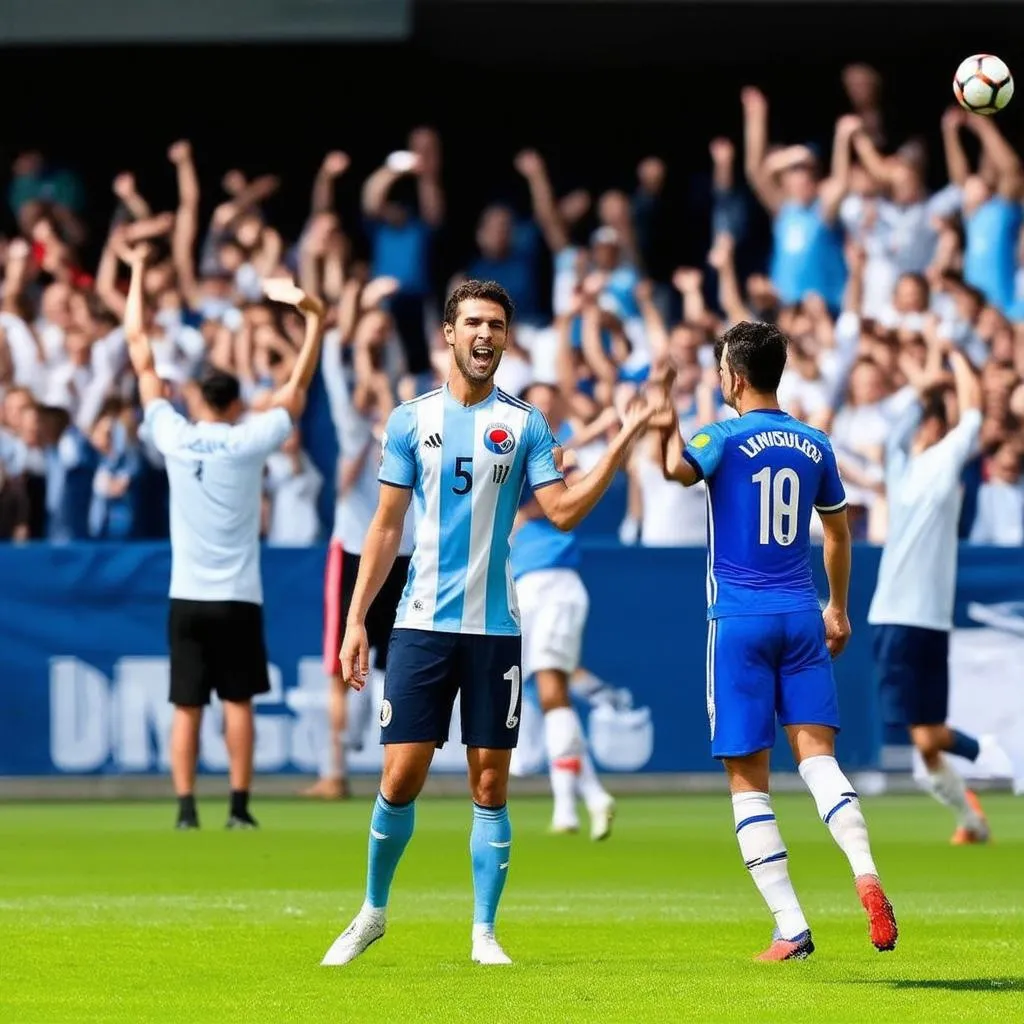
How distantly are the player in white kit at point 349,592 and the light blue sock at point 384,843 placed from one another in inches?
248

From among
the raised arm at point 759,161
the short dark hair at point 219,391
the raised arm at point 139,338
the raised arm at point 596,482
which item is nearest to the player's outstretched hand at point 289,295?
the raised arm at point 139,338

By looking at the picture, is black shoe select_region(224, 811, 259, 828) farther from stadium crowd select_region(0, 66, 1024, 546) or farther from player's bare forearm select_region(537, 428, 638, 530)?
player's bare forearm select_region(537, 428, 638, 530)

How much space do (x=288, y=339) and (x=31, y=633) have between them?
4.42 m

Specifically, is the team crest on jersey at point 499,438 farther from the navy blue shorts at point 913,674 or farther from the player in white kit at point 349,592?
the player in white kit at point 349,592

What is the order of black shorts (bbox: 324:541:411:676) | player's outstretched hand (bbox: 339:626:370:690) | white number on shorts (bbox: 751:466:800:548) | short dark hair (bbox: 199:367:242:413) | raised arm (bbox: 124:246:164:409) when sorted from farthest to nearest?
black shorts (bbox: 324:541:411:676)
short dark hair (bbox: 199:367:242:413)
raised arm (bbox: 124:246:164:409)
white number on shorts (bbox: 751:466:800:548)
player's outstretched hand (bbox: 339:626:370:690)

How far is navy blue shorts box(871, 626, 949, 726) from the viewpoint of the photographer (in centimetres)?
1427

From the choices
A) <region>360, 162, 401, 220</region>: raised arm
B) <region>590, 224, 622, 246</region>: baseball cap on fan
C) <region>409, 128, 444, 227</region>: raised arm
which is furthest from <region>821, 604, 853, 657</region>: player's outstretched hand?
<region>409, 128, 444, 227</region>: raised arm

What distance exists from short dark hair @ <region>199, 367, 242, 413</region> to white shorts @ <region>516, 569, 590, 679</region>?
6.59ft

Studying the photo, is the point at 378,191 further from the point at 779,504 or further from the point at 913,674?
the point at 779,504

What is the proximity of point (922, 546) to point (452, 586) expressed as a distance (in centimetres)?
606

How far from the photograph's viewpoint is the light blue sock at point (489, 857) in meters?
8.95

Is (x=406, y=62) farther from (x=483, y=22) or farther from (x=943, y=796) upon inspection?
(x=943, y=796)

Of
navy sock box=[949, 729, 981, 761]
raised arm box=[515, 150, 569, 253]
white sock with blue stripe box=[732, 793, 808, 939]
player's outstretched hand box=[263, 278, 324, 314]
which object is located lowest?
navy sock box=[949, 729, 981, 761]

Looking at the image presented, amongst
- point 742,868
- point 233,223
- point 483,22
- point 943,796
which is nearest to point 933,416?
point 943,796
